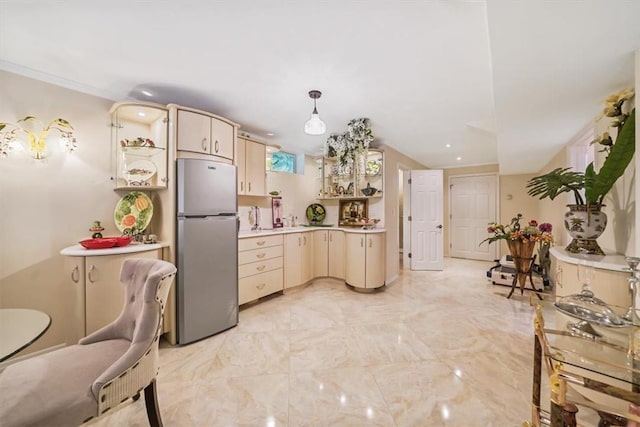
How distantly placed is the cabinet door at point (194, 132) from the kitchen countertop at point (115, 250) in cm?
93

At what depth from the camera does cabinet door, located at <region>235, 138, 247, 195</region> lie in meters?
3.20

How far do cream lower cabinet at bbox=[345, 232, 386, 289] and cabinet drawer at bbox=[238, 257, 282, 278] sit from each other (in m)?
1.15

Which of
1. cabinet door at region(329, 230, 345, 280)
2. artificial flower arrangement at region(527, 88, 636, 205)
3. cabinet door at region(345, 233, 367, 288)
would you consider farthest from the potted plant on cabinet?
cabinet door at region(329, 230, 345, 280)

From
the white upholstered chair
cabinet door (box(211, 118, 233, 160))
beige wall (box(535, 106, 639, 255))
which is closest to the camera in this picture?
the white upholstered chair

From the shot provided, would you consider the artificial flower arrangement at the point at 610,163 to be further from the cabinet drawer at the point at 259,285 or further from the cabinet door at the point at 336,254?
the cabinet drawer at the point at 259,285

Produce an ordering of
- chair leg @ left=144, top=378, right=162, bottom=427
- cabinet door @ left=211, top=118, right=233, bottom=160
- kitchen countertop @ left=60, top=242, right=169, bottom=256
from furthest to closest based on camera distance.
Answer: cabinet door @ left=211, top=118, right=233, bottom=160, kitchen countertop @ left=60, top=242, right=169, bottom=256, chair leg @ left=144, top=378, right=162, bottom=427

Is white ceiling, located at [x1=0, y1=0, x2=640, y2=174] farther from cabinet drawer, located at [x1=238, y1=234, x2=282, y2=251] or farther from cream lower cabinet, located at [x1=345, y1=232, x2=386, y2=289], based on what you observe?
cream lower cabinet, located at [x1=345, y1=232, x2=386, y2=289]

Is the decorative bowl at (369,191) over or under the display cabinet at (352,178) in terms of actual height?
under

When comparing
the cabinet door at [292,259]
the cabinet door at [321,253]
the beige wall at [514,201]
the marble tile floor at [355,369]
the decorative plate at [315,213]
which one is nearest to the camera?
the marble tile floor at [355,369]

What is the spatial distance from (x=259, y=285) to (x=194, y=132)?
1966 mm

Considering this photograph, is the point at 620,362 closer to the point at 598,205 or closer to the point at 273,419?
the point at 598,205

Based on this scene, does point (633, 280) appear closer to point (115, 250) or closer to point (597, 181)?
point (597, 181)

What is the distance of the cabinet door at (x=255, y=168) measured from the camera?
3330mm

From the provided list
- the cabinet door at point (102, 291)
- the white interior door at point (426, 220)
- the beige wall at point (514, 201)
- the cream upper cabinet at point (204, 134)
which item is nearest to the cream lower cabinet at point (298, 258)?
the cream upper cabinet at point (204, 134)
